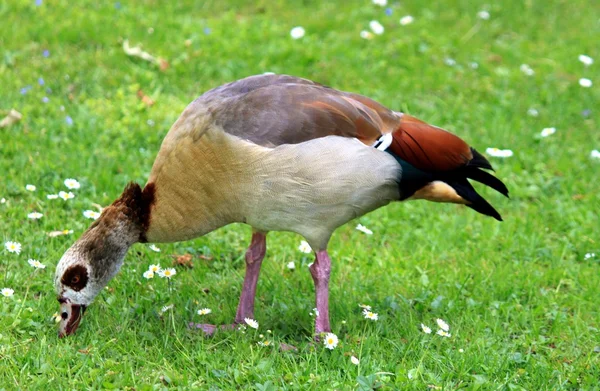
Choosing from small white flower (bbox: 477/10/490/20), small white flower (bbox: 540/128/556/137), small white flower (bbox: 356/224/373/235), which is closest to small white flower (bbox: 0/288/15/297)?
small white flower (bbox: 356/224/373/235)

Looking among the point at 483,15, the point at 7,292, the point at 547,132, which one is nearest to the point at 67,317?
the point at 7,292

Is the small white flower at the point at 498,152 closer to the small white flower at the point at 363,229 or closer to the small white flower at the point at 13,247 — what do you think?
the small white flower at the point at 363,229

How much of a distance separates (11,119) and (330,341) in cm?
349

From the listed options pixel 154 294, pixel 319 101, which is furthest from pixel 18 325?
pixel 319 101

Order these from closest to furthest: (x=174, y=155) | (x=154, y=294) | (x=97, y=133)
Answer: (x=174, y=155)
(x=154, y=294)
(x=97, y=133)

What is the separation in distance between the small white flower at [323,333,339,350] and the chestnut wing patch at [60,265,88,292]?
1289 millimetres

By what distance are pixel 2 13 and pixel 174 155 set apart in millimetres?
4559

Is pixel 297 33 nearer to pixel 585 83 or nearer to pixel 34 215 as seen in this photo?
pixel 585 83

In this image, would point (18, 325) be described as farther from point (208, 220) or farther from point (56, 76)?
point (56, 76)

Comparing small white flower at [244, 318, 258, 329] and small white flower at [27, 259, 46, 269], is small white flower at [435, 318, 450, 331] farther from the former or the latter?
small white flower at [27, 259, 46, 269]

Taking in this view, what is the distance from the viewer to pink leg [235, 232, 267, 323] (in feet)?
15.4

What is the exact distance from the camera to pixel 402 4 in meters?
9.44

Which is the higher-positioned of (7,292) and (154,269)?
(7,292)

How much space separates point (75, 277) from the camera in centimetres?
431
